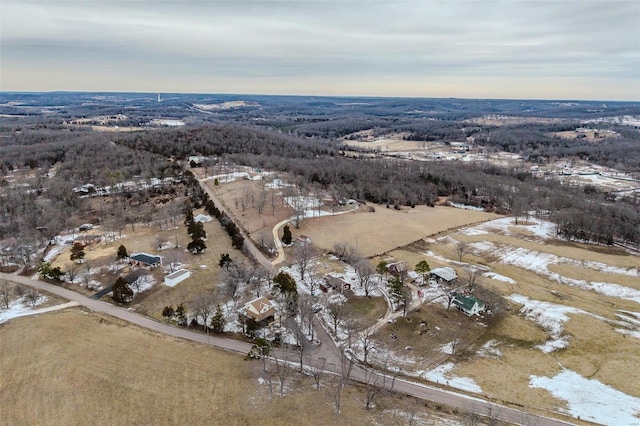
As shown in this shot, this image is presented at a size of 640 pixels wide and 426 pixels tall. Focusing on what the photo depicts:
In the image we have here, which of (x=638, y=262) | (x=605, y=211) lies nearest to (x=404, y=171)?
(x=605, y=211)

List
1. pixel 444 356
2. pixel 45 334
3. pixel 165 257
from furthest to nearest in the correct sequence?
pixel 165 257
pixel 45 334
pixel 444 356

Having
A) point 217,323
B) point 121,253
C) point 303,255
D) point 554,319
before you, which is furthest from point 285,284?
point 554,319

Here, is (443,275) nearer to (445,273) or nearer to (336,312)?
(445,273)

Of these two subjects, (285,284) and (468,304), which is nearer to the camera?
(468,304)

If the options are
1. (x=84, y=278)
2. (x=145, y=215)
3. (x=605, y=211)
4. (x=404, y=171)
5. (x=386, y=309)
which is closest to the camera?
(x=386, y=309)

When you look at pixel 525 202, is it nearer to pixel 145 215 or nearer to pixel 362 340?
pixel 362 340

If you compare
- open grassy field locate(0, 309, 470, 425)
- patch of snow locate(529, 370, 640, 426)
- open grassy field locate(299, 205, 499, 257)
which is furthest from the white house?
patch of snow locate(529, 370, 640, 426)
